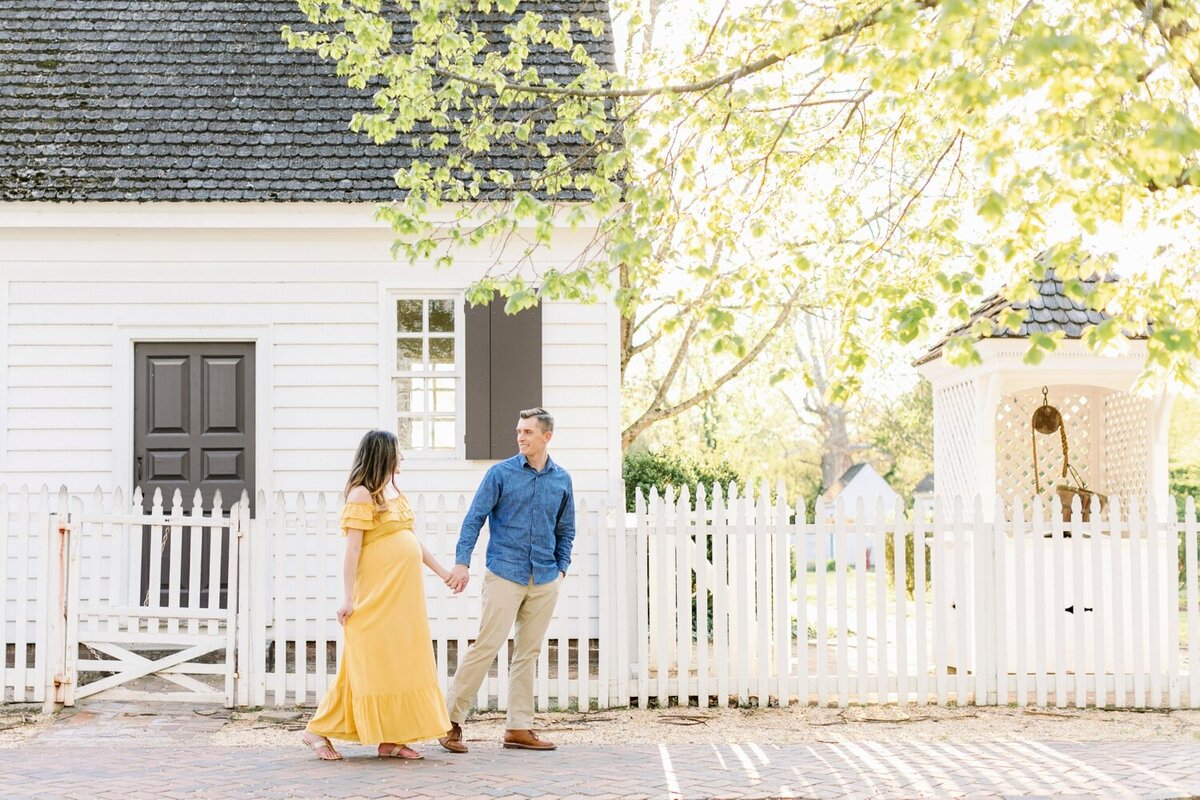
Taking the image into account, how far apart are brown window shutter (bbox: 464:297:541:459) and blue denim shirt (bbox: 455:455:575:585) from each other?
3614 mm

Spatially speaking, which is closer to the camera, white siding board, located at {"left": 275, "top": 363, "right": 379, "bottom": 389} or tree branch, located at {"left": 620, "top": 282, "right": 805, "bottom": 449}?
white siding board, located at {"left": 275, "top": 363, "right": 379, "bottom": 389}

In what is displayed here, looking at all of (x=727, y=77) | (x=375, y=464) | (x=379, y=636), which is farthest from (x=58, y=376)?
(x=727, y=77)

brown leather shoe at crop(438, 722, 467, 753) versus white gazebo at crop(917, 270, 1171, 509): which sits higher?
white gazebo at crop(917, 270, 1171, 509)

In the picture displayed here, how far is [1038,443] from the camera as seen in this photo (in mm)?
11695

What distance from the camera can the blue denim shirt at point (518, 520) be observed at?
7.26 meters

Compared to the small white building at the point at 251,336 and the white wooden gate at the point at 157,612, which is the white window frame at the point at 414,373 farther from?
the white wooden gate at the point at 157,612

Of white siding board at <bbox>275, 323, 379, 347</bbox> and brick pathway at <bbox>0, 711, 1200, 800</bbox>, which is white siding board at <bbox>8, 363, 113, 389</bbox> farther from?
brick pathway at <bbox>0, 711, 1200, 800</bbox>

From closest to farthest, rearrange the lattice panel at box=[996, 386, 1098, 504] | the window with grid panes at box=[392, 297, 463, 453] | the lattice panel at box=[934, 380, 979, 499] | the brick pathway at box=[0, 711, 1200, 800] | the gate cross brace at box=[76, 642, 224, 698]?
1. the brick pathway at box=[0, 711, 1200, 800]
2. the gate cross brace at box=[76, 642, 224, 698]
3. the lattice panel at box=[934, 380, 979, 499]
4. the window with grid panes at box=[392, 297, 463, 453]
5. the lattice panel at box=[996, 386, 1098, 504]

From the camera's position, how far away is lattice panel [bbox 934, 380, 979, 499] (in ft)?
35.5

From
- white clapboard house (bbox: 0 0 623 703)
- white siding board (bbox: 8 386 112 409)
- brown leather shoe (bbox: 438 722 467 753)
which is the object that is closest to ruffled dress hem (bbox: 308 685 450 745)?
brown leather shoe (bbox: 438 722 467 753)

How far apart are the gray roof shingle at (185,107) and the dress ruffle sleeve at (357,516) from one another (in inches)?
183

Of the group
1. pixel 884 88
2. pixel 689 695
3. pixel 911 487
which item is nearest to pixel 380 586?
pixel 689 695

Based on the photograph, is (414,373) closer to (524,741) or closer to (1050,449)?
(524,741)

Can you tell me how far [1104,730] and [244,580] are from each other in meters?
5.44
